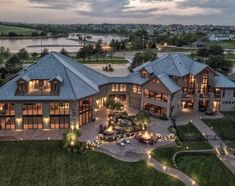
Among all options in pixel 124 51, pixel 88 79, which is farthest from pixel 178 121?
pixel 124 51

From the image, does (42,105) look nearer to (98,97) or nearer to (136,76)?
(98,97)

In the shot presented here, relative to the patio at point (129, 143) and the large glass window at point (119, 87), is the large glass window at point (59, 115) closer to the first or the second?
the patio at point (129, 143)

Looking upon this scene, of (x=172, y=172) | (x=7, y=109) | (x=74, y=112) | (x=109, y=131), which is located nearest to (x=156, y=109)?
(x=109, y=131)

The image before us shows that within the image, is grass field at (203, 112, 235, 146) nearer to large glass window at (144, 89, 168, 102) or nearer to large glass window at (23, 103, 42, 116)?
large glass window at (144, 89, 168, 102)

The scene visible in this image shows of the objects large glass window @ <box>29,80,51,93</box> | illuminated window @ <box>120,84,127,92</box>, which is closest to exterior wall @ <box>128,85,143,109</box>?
illuminated window @ <box>120,84,127,92</box>

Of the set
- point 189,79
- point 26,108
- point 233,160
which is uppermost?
point 189,79

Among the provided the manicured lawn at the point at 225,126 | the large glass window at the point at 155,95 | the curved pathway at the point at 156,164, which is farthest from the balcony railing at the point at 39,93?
the manicured lawn at the point at 225,126
